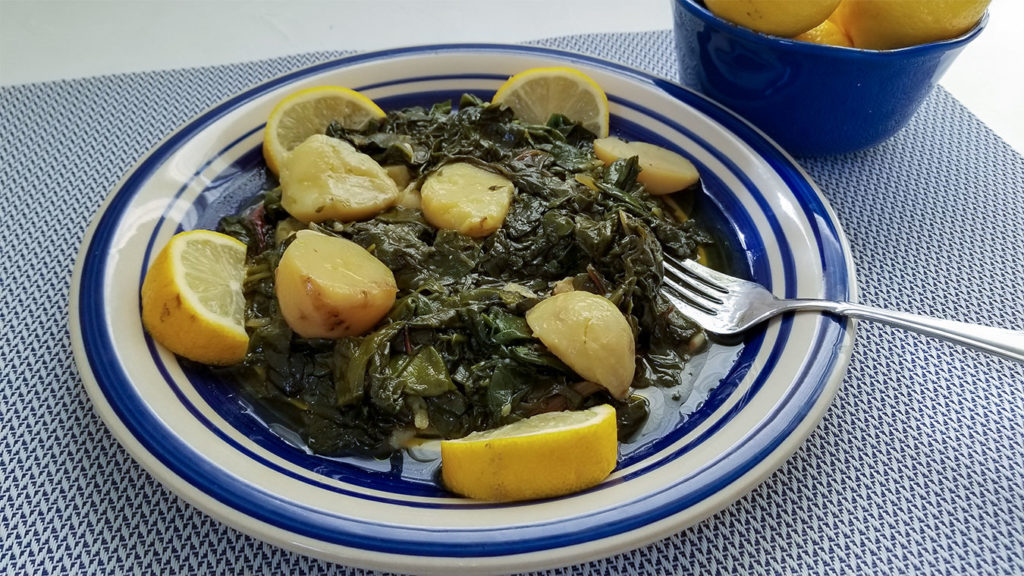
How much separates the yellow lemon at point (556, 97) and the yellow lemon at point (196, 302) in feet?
4.33

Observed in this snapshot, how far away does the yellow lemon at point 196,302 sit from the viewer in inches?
86.4

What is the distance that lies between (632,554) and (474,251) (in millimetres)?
1096

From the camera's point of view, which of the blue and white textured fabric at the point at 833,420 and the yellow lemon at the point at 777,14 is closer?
the blue and white textured fabric at the point at 833,420

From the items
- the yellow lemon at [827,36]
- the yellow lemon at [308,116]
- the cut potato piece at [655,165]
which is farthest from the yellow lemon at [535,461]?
the yellow lemon at [827,36]

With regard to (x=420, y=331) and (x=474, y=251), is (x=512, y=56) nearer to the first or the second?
(x=474, y=251)

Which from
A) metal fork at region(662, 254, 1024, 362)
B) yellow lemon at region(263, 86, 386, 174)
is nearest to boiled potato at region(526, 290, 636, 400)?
metal fork at region(662, 254, 1024, 362)

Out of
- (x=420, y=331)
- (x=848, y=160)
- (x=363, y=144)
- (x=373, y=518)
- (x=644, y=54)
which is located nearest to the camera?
(x=373, y=518)

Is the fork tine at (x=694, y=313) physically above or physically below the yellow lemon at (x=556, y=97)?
below

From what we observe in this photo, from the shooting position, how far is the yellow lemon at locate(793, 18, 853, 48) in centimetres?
294

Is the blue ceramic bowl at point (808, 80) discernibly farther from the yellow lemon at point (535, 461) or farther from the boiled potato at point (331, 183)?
the yellow lemon at point (535, 461)

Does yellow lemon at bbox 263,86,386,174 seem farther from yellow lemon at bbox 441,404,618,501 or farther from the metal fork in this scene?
yellow lemon at bbox 441,404,618,501

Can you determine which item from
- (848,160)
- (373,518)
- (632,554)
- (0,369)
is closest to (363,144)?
(0,369)

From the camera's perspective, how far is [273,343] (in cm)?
234

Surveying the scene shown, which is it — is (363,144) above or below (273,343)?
above
